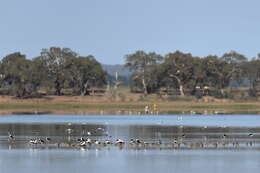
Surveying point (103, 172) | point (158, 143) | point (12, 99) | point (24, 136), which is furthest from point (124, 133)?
point (12, 99)

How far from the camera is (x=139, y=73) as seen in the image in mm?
146375

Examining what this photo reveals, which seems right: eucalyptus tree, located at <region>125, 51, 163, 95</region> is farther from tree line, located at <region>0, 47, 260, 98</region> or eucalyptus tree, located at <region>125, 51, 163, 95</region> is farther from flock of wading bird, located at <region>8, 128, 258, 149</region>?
flock of wading bird, located at <region>8, 128, 258, 149</region>

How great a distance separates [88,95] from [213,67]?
69.4 feet

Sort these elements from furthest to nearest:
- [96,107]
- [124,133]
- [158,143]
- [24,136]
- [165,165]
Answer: [96,107]
[124,133]
[24,136]
[158,143]
[165,165]

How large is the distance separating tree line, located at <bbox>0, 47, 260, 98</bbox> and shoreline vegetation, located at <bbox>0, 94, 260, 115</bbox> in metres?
5.04

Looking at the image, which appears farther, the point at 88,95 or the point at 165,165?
the point at 88,95

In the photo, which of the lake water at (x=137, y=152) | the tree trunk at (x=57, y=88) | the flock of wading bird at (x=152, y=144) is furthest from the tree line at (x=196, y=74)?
the flock of wading bird at (x=152, y=144)

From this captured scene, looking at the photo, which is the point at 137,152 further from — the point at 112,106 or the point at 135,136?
the point at 112,106

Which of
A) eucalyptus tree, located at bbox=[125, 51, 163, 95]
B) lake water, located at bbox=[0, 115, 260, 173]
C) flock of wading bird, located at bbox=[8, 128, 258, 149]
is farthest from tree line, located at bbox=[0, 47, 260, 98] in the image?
flock of wading bird, located at bbox=[8, 128, 258, 149]

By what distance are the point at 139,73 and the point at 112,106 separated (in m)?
22.3

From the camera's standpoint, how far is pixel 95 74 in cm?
13988

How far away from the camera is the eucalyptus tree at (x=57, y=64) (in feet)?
458

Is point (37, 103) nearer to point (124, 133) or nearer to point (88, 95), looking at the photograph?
point (88, 95)

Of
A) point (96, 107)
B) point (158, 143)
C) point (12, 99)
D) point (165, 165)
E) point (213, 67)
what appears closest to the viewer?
point (165, 165)
